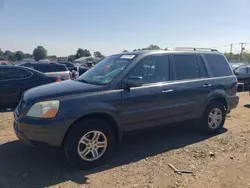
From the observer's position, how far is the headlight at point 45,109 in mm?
3441

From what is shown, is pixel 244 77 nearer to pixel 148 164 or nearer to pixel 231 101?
pixel 231 101

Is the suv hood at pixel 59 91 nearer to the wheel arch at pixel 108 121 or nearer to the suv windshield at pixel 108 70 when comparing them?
the suv windshield at pixel 108 70

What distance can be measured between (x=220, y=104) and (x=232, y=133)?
Result: 0.76 m

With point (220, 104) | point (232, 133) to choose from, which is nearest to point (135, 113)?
point (220, 104)

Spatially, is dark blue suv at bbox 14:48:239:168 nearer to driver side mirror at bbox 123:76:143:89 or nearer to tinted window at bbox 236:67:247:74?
driver side mirror at bbox 123:76:143:89

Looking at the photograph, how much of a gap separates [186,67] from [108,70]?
5.45 ft

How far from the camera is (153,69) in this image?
453 cm

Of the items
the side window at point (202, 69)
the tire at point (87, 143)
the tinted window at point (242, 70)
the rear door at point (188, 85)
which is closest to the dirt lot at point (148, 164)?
the tire at point (87, 143)

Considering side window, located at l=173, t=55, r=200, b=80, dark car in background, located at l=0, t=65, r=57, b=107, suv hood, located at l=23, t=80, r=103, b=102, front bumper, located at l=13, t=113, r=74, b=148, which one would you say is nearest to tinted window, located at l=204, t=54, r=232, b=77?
side window, located at l=173, t=55, r=200, b=80

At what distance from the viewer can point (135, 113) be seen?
13.6ft

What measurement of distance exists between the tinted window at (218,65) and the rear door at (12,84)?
18.6 feet

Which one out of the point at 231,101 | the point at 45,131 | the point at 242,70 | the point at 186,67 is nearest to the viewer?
the point at 45,131

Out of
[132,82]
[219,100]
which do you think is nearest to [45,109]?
[132,82]

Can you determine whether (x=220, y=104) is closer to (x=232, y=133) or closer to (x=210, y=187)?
(x=232, y=133)
